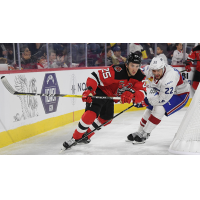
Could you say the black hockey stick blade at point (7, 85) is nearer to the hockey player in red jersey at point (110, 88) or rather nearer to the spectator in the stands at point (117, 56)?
the hockey player in red jersey at point (110, 88)

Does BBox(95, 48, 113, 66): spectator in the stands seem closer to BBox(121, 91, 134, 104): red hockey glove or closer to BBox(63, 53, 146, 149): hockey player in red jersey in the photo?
BBox(63, 53, 146, 149): hockey player in red jersey

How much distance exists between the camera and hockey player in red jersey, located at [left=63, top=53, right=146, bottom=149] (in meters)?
2.77

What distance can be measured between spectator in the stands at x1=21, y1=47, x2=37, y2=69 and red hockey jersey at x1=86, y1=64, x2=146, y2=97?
167 cm

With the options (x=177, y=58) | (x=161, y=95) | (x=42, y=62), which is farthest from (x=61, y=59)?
(x=177, y=58)

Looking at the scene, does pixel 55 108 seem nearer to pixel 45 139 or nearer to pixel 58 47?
pixel 45 139

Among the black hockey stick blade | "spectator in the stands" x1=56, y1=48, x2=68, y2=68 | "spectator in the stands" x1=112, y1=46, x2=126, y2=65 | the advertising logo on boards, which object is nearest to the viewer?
the black hockey stick blade

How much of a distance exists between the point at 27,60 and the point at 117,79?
6.16 feet

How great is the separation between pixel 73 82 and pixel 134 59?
1826 mm

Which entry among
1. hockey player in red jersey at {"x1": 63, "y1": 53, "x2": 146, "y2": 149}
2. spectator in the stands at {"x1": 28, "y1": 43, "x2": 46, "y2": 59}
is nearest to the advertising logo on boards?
spectator in the stands at {"x1": 28, "y1": 43, "x2": 46, "y2": 59}

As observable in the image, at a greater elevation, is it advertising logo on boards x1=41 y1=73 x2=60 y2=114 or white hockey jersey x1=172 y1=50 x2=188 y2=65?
white hockey jersey x1=172 y1=50 x2=188 y2=65

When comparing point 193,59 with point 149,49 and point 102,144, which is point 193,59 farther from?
point 102,144

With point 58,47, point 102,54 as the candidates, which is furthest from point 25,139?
point 102,54

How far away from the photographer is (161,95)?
3064mm

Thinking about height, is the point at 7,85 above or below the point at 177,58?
below
